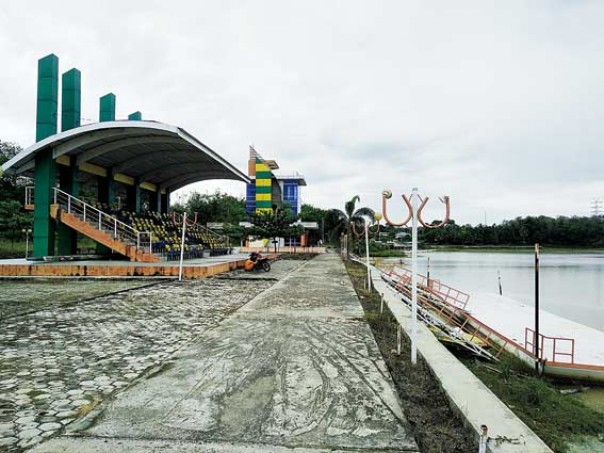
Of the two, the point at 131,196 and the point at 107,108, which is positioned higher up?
the point at 107,108

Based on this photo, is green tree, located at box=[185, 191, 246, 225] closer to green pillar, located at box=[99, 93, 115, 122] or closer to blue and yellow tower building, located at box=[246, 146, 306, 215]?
blue and yellow tower building, located at box=[246, 146, 306, 215]

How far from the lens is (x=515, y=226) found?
68.6 metres

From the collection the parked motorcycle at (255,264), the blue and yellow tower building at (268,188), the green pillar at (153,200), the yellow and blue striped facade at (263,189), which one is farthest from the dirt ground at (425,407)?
the yellow and blue striped facade at (263,189)

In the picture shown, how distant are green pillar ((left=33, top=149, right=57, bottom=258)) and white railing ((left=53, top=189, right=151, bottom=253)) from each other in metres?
0.36

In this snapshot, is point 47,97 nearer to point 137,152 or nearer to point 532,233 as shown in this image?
point 137,152

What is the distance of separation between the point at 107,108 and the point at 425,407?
63.7ft

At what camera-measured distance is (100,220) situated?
50.2 ft

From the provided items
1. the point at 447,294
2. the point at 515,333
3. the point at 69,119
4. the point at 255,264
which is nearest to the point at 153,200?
the point at 69,119

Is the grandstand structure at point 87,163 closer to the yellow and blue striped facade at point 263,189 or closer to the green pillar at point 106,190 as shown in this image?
the green pillar at point 106,190

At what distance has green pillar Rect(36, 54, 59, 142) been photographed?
583 inches

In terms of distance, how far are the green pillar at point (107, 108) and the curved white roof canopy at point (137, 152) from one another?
216cm

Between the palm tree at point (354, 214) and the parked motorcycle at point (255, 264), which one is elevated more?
the palm tree at point (354, 214)

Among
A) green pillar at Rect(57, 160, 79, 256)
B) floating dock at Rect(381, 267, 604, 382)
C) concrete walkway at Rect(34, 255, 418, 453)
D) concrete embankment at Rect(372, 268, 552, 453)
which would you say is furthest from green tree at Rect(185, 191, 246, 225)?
concrete embankment at Rect(372, 268, 552, 453)

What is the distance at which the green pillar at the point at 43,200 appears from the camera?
596 inches
